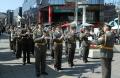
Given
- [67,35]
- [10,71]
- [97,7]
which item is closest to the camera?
[10,71]

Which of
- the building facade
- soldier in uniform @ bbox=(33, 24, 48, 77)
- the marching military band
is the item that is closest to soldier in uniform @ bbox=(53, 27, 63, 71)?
the marching military band

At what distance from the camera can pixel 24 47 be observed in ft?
69.7

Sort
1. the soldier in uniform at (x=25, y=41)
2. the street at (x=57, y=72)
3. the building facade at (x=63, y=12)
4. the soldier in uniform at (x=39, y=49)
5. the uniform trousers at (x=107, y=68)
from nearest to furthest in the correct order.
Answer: the uniform trousers at (x=107, y=68)
the soldier in uniform at (x=39, y=49)
the street at (x=57, y=72)
the soldier in uniform at (x=25, y=41)
the building facade at (x=63, y=12)

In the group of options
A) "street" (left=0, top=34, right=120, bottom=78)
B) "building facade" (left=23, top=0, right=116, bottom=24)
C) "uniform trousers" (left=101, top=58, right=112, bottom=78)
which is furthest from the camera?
"building facade" (left=23, top=0, right=116, bottom=24)

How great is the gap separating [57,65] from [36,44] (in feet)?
7.75

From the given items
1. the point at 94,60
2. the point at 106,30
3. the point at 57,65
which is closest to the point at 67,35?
the point at 57,65

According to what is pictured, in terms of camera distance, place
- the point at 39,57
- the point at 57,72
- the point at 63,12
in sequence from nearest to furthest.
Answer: the point at 39,57
the point at 57,72
the point at 63,12

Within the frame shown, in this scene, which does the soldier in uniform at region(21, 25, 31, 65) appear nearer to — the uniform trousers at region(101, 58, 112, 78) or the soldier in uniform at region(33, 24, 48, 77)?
the soldier in uniform at region(33, 24, 48, 77)

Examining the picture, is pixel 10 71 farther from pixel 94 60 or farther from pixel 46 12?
pixel 46 12

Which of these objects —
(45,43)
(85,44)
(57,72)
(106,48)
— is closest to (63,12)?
(85,44)

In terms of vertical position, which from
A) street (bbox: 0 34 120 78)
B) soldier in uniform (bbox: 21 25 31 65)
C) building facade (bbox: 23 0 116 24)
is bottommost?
street (bbox: 0 34 120 78)

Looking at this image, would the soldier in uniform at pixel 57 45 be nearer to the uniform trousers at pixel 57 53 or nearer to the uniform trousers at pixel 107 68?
the uniform trousers at pixel 57 53

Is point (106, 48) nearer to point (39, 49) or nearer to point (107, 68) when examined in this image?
point (107, 68)

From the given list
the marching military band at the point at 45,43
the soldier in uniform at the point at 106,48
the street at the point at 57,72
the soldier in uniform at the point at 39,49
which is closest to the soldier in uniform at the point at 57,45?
the marching military band at the point at 45,43
